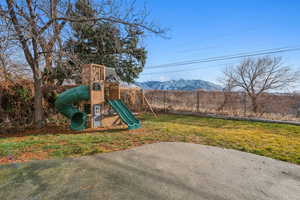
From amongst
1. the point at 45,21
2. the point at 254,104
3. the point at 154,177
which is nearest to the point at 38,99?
the point at 45,21

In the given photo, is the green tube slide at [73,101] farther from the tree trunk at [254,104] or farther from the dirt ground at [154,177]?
the tree trunk at [254,104]

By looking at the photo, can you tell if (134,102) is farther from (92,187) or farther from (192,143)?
(92,187)

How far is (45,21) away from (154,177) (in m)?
5.54

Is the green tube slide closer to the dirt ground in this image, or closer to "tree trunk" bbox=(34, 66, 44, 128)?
"tree trunk" bbox=(34, 66, 44, 128)

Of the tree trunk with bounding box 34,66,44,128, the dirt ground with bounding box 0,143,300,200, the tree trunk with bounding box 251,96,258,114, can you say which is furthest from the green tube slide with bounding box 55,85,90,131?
the tree trunk with bounding box 251,96,258,114

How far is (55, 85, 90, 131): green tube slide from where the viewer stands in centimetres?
548

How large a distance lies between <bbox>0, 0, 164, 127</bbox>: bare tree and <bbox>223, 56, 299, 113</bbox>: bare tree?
29.7ft

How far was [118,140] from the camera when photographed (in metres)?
4.25

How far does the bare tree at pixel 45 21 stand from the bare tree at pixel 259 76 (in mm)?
9063

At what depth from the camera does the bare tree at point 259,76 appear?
11.2 m

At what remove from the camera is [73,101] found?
219 inches

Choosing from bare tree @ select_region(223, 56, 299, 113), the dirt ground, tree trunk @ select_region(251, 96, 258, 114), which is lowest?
the dirt ground

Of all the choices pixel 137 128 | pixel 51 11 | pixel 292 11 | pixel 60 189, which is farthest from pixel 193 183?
pixel 292 11

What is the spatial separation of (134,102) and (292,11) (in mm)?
10449
